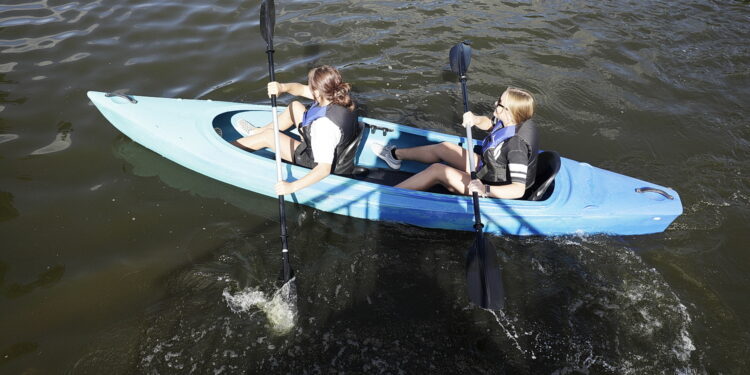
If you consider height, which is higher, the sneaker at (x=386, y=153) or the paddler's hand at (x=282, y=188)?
the paddler's hand at (x=282, y=188)

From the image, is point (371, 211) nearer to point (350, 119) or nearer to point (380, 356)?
point (350, 119)

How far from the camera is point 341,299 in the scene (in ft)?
11.2

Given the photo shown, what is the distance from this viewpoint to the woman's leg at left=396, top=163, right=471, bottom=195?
4.06 metres

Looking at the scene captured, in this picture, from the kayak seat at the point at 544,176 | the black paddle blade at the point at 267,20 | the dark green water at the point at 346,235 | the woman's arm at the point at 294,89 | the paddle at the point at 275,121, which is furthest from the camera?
the black paddle blade at the point at 267,20

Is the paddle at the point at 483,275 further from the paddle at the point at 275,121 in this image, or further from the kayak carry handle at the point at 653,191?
the kayak carry handle at the point at 653,191

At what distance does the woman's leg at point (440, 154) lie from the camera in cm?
441

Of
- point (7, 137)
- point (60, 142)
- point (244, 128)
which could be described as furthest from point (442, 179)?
point (7, 137)

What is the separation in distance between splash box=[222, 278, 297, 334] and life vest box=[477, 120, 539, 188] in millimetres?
1865

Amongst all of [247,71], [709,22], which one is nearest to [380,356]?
[247,71]

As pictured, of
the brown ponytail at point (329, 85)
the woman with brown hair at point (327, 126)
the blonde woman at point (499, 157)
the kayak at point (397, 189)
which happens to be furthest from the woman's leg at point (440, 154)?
the brown ponytail at point (329, 85)

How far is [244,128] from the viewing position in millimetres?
4730

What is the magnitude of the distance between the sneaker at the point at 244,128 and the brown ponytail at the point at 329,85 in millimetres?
1241

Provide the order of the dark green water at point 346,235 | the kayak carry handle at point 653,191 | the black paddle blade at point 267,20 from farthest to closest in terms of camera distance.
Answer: the black paddle blade at point 267,20 → the kayak carry handle at point 653,191 → the dark green water at point 346,235

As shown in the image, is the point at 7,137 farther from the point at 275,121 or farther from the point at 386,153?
the point at 386,153
